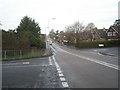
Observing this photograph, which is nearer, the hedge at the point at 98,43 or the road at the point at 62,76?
the road at the point at 62,76

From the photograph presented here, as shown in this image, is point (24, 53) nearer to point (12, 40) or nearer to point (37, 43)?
point (12, 40)

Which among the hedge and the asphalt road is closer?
the asphalt road

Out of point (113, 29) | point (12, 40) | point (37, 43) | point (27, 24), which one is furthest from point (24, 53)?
point (113, 29)

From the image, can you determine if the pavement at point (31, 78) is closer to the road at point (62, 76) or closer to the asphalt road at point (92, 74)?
the road at point (62, 76)

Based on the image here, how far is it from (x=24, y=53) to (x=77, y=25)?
5048cm

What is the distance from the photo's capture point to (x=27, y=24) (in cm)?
6197

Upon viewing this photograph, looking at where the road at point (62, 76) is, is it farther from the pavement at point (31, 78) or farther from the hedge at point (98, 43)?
the hedge at point (98, 43)

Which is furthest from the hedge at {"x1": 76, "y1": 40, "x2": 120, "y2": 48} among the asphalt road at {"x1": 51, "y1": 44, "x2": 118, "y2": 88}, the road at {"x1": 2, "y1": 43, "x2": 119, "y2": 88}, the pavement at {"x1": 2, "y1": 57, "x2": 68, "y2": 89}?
the pavement at {"x1": 2, "y1": 57, "x2": 68, "y2": 89}

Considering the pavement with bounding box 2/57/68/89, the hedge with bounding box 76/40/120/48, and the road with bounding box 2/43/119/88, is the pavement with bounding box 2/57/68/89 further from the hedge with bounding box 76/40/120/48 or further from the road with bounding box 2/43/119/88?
the hedge with bounding box 76/40/120/48

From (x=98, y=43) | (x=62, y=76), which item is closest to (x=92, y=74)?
(x=62, y=76)

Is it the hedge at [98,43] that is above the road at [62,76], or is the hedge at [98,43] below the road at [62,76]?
above

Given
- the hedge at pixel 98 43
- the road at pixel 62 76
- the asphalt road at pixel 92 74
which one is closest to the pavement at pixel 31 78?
the road at pixel 62 76

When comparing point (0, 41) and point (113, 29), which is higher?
point (113, 29)

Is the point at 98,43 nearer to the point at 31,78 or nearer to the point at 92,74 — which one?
the point at 92,74
